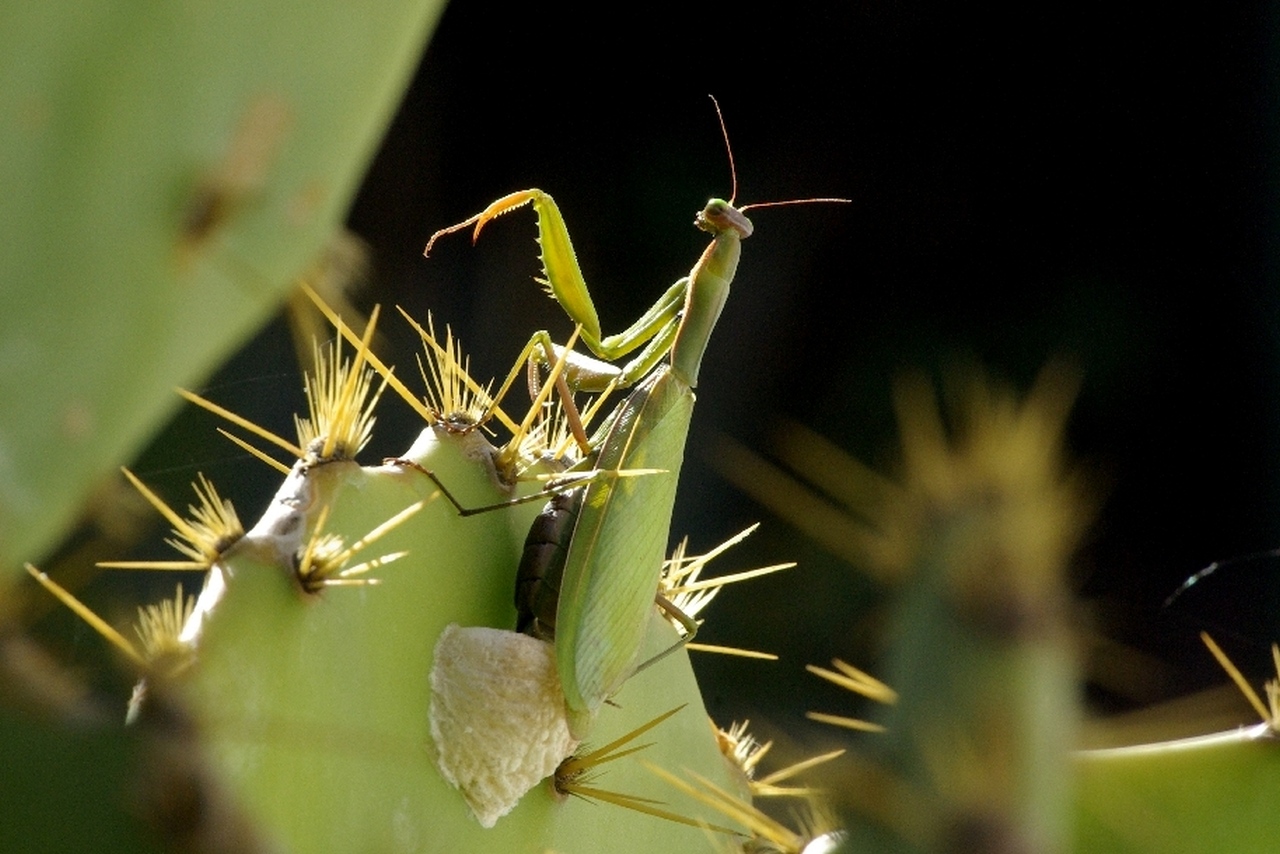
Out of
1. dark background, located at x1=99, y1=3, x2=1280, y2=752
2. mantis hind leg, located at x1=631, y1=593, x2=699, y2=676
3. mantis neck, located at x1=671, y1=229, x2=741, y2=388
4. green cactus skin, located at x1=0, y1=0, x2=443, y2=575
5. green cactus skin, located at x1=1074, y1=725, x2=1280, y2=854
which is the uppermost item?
green cactus skin, located at x1=0, y1=0, x2=443, y2=575

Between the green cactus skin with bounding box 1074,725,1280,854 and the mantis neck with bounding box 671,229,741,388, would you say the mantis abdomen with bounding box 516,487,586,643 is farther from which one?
the green cactus skin with bounding box 1074,725,1280,854

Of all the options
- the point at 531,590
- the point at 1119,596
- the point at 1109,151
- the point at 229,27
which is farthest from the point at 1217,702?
the point at 1109,151

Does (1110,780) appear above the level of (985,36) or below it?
above

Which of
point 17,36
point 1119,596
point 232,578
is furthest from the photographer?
point 1119,596

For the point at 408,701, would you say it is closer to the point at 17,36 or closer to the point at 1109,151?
the point at 17,36

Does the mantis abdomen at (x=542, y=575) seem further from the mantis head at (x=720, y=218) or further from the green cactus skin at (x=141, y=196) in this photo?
the green cactus skin at (x=141, y=196)

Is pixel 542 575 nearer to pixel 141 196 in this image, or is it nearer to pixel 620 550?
pixel 620 550

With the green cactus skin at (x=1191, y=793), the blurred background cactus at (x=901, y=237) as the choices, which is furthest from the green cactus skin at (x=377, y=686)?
the blurred background cactus at (x=901, y=237)

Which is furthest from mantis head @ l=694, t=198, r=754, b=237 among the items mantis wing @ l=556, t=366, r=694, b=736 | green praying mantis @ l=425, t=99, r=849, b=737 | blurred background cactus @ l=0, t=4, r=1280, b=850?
blurred background cactus @ l=0, t=4, r=1280, b=850
